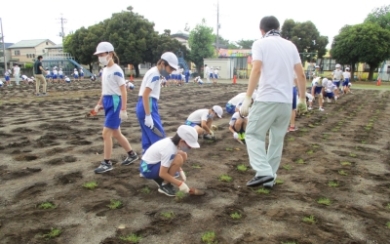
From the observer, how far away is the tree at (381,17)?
1633 inches

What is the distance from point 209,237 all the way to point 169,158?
990mm

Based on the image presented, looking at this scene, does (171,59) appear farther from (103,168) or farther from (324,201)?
(324,201)

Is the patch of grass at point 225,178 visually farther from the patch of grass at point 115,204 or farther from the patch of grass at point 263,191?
the patch of grass at point 115,204

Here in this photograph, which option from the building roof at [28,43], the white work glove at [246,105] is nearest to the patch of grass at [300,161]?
the white work glove at [246,105]

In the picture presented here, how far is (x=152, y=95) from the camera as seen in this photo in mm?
4066

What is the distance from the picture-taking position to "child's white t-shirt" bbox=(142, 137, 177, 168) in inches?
137

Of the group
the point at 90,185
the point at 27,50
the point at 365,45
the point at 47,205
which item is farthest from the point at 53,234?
the point at 27,50

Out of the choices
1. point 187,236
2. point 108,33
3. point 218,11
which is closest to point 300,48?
point 218,11

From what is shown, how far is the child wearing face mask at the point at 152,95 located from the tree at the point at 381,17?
147ft

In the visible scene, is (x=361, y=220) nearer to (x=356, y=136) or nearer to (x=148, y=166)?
(x=148, y=166)

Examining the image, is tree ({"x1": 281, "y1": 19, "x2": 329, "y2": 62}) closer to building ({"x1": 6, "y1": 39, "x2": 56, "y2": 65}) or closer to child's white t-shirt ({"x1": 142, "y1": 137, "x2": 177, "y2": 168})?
child's white t-shirt ({"x1": 142, "y1": 137, "x2": 177, "y2": 168})

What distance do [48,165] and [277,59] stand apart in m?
3.53

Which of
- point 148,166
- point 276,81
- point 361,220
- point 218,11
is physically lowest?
point 361,220

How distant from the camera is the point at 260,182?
12.5 ft
